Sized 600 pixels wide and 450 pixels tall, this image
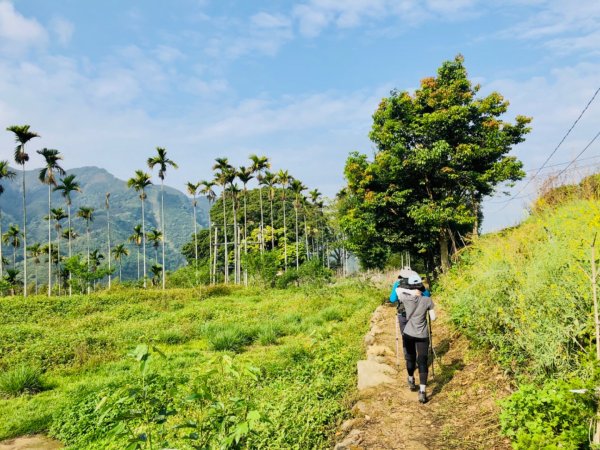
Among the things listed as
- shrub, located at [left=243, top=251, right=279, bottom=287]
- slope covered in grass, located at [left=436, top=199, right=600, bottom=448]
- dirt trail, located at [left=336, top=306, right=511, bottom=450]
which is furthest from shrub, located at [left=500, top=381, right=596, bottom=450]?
shrub, located at [left=243, top=251, right=279, bottom=287]

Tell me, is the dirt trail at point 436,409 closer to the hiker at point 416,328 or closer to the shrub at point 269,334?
the hiker at point 416,328

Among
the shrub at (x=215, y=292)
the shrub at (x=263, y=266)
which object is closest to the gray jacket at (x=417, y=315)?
the shrub at (x=215, y=292)

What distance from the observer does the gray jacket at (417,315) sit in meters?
6.12

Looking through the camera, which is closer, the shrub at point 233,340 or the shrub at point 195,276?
the shrub at point 233,340

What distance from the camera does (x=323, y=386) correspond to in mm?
6684

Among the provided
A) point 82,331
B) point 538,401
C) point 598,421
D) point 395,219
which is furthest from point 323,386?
point 82,331

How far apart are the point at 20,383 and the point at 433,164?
53.9ft

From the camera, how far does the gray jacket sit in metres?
6.12

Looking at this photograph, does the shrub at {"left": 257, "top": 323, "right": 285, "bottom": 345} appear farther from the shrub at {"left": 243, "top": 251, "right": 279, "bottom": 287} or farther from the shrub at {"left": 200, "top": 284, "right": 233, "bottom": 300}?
the shrub at {"left": 243, "top": 251, "right": 279, "bottom": 287}

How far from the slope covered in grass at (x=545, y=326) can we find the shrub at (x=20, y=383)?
436 inches

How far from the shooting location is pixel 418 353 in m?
6.08

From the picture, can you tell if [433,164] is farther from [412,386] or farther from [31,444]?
[31,444]

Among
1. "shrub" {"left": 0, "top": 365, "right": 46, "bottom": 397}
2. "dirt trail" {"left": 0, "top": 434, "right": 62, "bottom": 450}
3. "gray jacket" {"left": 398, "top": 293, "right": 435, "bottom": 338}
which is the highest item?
"gray jacket" {"left": 398, "top": 293, "right": 435, "bottom": 338}

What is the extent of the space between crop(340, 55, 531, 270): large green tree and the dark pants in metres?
10.8
